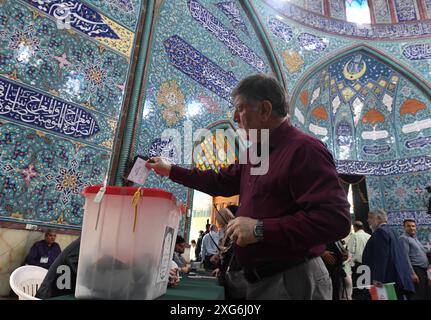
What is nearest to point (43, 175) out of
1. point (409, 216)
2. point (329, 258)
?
point (329, 258)

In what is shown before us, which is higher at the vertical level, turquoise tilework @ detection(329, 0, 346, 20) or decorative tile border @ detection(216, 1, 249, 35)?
turquoise tilework @ detection(329, 0, 346, 20)

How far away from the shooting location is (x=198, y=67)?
16.7ft

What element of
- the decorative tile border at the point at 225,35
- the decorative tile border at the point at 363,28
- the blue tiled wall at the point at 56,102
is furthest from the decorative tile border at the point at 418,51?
the blue tiled wall at the point at 56,102

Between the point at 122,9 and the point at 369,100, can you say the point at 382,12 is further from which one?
the point at 122,9

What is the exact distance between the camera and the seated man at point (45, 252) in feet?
9.17

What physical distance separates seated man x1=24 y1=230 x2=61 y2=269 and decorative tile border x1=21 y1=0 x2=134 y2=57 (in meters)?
2.28

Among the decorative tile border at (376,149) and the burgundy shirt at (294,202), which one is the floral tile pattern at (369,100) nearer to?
the decorative tile border at (376,149)

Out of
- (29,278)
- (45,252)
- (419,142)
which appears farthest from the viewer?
(419,142)

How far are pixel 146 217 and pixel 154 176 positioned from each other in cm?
325

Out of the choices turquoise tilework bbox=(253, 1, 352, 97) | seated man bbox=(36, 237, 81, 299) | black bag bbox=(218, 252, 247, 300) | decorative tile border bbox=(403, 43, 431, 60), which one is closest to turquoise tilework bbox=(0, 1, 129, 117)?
seated man bbox=(36, 237, 81, 299)

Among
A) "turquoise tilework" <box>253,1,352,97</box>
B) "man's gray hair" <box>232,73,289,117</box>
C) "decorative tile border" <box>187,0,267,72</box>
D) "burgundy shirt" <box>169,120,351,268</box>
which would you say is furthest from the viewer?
"turquoise tilework" <box>253,1,352,97</box>

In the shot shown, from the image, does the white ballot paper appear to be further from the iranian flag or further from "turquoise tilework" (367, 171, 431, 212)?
"turquoise tilework" (367, 171, 431, 212)

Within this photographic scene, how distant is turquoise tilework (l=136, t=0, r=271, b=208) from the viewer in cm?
412

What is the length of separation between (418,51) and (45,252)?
955 cm
